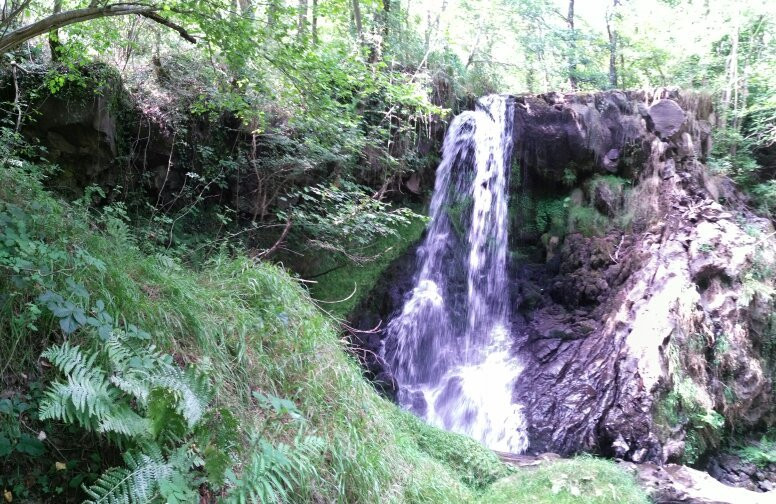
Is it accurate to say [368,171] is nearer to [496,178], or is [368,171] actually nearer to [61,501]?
[496,178]

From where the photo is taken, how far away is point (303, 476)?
107 inches

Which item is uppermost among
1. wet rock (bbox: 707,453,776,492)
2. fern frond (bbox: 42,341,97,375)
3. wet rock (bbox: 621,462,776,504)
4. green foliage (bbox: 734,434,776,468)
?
fern frond (bbox: 42,341,97,375)

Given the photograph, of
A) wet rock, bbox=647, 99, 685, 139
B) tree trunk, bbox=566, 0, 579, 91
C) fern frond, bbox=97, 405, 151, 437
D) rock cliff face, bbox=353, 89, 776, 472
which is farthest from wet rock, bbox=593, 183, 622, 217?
fern frond, bbox=97, 405, 151, 437

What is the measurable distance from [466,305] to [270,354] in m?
5.68

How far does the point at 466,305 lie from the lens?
29.3 feet

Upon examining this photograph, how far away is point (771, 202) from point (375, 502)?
983cm

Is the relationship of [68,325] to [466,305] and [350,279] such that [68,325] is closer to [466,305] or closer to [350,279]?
[350,279]

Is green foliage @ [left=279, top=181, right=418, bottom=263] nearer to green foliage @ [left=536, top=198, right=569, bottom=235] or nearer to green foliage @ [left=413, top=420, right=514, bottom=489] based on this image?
green foliage @ [left=413, top=420, right=514, bottom=489]

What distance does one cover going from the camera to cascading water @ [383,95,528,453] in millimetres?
7367

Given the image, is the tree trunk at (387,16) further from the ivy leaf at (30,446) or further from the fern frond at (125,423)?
the ivy leaf at (30,446)

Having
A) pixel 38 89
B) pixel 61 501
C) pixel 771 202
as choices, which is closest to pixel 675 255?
pixel 771 202

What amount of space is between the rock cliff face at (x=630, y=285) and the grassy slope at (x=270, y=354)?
190 centimetres

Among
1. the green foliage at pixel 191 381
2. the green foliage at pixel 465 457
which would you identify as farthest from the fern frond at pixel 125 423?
the green foliage at pixel 465 457

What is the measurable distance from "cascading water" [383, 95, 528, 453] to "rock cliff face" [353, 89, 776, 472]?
294mm
